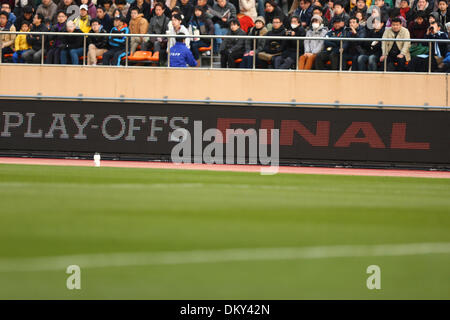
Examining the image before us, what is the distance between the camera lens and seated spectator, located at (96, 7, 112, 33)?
23.7 m

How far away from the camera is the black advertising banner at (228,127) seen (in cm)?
2211

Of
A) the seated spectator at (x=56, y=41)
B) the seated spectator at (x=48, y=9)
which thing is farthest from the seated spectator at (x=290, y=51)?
the seated spectator at (x=48, y=9)

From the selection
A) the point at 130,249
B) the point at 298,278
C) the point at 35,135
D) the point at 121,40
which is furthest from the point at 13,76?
the point at 298,278

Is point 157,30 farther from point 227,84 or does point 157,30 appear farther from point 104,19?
point 227,84

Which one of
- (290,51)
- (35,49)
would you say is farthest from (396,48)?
(35,49)

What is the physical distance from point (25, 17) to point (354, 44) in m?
10.5

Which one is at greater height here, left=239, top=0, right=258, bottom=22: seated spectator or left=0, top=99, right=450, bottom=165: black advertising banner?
left=239, top=0, right=258, bottom=22: seated spectator

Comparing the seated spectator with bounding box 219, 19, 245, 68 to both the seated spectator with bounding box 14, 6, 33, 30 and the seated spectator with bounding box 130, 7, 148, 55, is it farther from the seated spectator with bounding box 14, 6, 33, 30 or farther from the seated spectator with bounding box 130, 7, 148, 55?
the seated spectator with bounding box 14, 6, 33, 30

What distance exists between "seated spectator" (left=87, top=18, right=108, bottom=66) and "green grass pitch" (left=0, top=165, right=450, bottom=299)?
27.1 ft

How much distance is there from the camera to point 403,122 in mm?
22234

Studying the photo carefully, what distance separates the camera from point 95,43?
75.8ft

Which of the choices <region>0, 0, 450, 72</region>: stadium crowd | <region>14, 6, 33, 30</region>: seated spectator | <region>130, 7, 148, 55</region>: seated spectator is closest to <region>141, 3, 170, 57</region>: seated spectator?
<region>0, 0, 450, 72</region>: stadium crowd

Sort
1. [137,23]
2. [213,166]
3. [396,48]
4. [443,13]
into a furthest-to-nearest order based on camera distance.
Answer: [137,23], [443,13], [396,48], [213,166]

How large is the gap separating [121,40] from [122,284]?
57.4 ft
